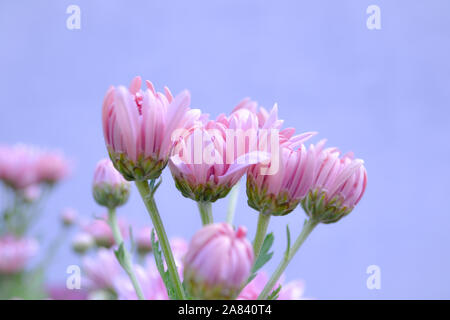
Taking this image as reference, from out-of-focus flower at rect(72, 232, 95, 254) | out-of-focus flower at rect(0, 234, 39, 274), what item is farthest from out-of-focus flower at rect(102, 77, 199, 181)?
out-of-focus flower at rect(0, 234, 39, 274)

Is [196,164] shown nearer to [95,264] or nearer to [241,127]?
[241,127]

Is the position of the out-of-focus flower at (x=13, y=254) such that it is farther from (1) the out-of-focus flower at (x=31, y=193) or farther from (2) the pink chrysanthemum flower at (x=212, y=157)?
(2) the pink chrysanthemum flower at (x=212, y=157)

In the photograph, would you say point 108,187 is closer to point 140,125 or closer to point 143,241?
point 140,125

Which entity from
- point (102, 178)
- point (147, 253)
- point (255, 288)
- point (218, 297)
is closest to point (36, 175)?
point (147, 253)

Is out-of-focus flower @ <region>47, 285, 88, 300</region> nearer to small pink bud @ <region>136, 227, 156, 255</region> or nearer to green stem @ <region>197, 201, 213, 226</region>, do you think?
small pink bud @ <region>136, 227, 156, 255</region>

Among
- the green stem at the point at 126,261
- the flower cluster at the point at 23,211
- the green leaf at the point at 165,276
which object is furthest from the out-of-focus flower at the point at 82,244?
the green leaf at the point at 165,276

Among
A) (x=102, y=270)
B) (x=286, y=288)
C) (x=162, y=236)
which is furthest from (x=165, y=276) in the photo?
(x=102, y=270)
